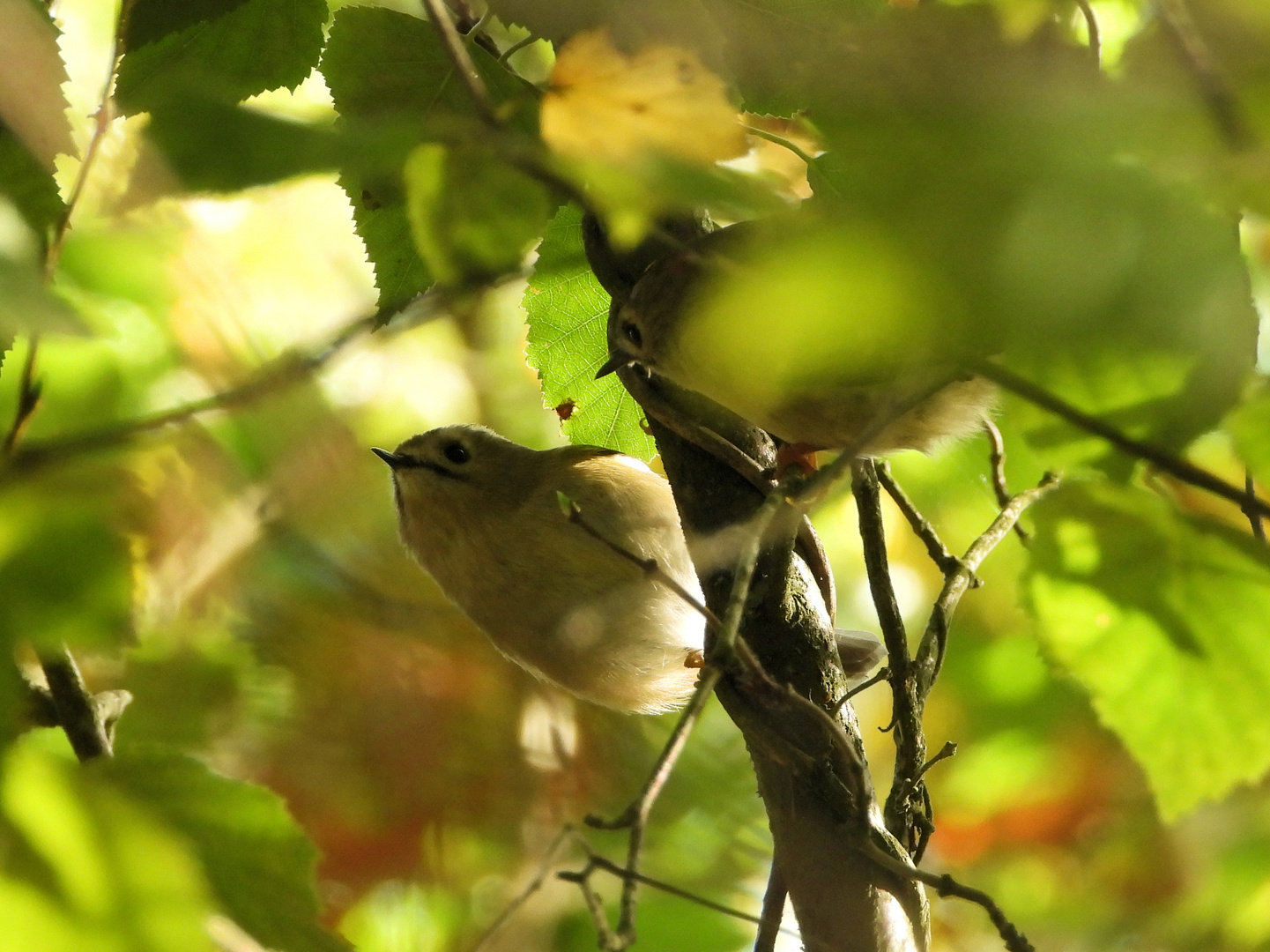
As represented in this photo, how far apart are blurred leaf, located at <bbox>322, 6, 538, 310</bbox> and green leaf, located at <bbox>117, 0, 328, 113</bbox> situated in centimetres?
16

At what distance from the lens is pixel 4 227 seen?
0.71 meters

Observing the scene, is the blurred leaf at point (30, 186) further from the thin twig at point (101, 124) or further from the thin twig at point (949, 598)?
the thin twig at point (949, 598)

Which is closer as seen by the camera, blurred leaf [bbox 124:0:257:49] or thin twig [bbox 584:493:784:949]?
thin twig [bbox 584:493:784:949]

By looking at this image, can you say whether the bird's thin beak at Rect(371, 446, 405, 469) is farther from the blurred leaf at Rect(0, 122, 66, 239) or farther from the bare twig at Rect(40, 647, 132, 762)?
the blurred leaf at Rect(0, 122, 66, 239)

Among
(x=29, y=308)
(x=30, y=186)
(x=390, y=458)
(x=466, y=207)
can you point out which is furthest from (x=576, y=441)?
(x=29, y=308)

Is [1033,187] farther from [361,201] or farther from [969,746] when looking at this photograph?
[969,746]

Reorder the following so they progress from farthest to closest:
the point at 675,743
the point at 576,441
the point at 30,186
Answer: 1. the point at 576,441
2. the point at 30,186
3. the point at 675,743

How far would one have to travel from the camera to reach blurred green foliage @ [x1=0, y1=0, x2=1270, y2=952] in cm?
57

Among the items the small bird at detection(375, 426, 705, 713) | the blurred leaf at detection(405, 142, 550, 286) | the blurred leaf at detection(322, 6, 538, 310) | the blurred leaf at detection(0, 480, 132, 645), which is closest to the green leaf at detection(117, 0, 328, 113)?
the blurred leaf at detection(322, 6, 538, 310)

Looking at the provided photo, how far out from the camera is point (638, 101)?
1.08 metres

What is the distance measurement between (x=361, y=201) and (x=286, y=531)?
5.45 feet

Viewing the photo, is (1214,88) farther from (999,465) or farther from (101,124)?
(999,465)

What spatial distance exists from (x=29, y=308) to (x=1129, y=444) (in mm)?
585

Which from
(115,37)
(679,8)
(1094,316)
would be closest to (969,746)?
(679,8)
